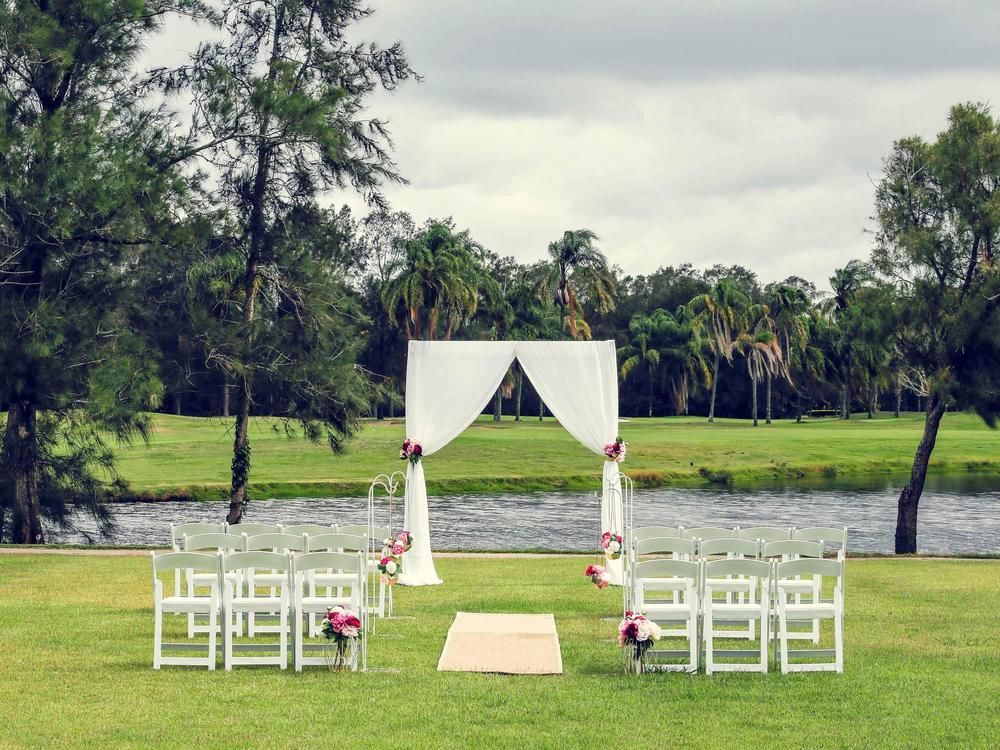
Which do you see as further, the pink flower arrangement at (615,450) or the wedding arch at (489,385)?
the wedding arch at (489,385)

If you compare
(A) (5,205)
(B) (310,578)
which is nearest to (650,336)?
(A) (5,205)

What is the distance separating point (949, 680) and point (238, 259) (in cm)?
1639

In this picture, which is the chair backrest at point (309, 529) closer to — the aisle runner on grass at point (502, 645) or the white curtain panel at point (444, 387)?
the aisle runner on grass at point (502, 645)

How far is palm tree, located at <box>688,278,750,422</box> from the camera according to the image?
6700 centimetres

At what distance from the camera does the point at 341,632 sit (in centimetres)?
911

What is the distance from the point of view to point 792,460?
45.4 metres

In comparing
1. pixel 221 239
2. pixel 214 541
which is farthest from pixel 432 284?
pixel 214 541

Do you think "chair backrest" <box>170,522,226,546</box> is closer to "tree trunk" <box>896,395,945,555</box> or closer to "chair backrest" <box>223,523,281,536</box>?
"chair backrest" <box>223,523,281,536</box>

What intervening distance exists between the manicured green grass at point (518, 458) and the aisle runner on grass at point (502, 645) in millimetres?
21473

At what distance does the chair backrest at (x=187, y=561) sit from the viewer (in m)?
9.51

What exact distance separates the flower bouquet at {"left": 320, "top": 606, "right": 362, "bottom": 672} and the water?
1439cm

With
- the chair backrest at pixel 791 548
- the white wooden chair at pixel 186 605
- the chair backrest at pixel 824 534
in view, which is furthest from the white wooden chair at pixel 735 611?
the white wooden chair at pixel 186 605

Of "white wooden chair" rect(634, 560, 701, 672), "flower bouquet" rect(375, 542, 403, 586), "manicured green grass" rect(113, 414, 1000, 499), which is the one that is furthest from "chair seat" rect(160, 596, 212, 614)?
"manicured green grass" rect(113, 414, 1000, 499)

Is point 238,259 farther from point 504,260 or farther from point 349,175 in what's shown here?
point 504,260
